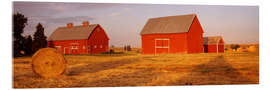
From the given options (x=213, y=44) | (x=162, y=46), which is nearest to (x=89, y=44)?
(x=162, y=46)

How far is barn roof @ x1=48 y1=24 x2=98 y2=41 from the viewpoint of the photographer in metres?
7.50

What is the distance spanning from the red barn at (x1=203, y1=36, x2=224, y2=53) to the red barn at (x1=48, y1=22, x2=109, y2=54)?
11.7 feet

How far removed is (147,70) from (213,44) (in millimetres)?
2663

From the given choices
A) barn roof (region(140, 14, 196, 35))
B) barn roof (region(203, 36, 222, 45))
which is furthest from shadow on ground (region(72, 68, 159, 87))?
barn roof (region(203, 36, 222, 45))

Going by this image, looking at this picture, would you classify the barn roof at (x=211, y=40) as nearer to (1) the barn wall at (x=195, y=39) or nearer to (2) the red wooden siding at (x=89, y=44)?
(1) the barn wall at (x=195, y=39)

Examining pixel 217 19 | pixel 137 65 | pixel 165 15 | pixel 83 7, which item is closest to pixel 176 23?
pixel 165 15

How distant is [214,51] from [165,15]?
2.42m

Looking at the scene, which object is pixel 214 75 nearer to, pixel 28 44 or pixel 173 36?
pixel 173 36

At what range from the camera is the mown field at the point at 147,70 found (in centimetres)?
645

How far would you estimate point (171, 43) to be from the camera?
846 cm

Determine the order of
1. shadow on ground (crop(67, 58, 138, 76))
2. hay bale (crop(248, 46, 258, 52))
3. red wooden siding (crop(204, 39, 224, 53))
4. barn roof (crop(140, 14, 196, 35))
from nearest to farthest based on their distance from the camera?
shadow on ground (crop(67, 58, 138, 76))
hay bale (crop(248, 46, 258, 52))
barn roof (crop(140, 14, 196, 35))
red wooden siding (crop(204, 39, 224, 53))

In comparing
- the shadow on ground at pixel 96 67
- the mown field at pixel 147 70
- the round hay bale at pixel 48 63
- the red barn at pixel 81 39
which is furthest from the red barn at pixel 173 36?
the round hay bale at pixel 48 63

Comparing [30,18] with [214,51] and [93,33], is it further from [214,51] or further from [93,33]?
[214,51]

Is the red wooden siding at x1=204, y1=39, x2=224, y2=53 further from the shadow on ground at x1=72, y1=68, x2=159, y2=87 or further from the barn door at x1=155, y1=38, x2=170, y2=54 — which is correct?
the shadow on ground at x1=72, y1=68, x2=159, y2=87
